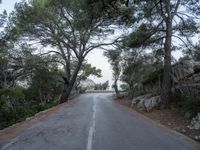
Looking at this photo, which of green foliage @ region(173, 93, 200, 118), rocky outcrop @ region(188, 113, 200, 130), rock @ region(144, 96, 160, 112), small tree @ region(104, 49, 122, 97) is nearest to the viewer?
rocky outcrop @ region(188, 113, 200, 130)

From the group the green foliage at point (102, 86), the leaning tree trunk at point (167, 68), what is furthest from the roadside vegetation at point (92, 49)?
the green foliage at point (102, 86)

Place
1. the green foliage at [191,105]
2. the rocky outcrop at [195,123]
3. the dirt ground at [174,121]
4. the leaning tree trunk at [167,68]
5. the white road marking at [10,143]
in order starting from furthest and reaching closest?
the leaning tree trunk at [167,68], the green foliage at [191,105], the rocky outcrop at [195,123], the dirt ground at [174,121], the white road marking at [10,143]

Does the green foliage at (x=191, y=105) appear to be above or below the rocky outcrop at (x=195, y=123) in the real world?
above

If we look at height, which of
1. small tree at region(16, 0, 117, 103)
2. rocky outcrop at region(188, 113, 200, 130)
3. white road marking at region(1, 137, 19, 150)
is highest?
→ small tree at region(16, 0, 117, 103)

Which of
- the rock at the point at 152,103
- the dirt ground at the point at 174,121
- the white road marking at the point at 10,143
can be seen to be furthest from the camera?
the rock at the point at 152,103

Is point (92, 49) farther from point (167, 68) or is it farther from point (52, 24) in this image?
point (167, 68)

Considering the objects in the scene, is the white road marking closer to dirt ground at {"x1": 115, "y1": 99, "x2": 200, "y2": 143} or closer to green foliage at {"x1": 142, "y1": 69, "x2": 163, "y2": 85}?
dirt ground at {"x1": 115, "y1": 99, "x2": 200, "y2": 143}

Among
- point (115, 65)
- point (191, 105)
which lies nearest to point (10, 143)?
point (191, 105)

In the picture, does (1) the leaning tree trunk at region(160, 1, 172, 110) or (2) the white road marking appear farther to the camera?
(1) the leaning tree trunk at region(160, 1, 172, 110)

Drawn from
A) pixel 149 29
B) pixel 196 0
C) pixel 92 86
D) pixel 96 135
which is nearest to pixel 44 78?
pixel 149 29

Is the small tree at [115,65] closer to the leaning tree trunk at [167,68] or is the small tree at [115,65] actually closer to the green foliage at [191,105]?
the leaning tree trunk at [167,68]

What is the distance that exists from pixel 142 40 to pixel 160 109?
4.53m

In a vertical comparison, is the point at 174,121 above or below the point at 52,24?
below

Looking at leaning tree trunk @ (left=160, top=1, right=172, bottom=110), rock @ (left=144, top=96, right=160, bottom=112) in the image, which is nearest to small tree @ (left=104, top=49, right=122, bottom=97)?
rock @ (left=144, top=96, right=160, bottom=112)
